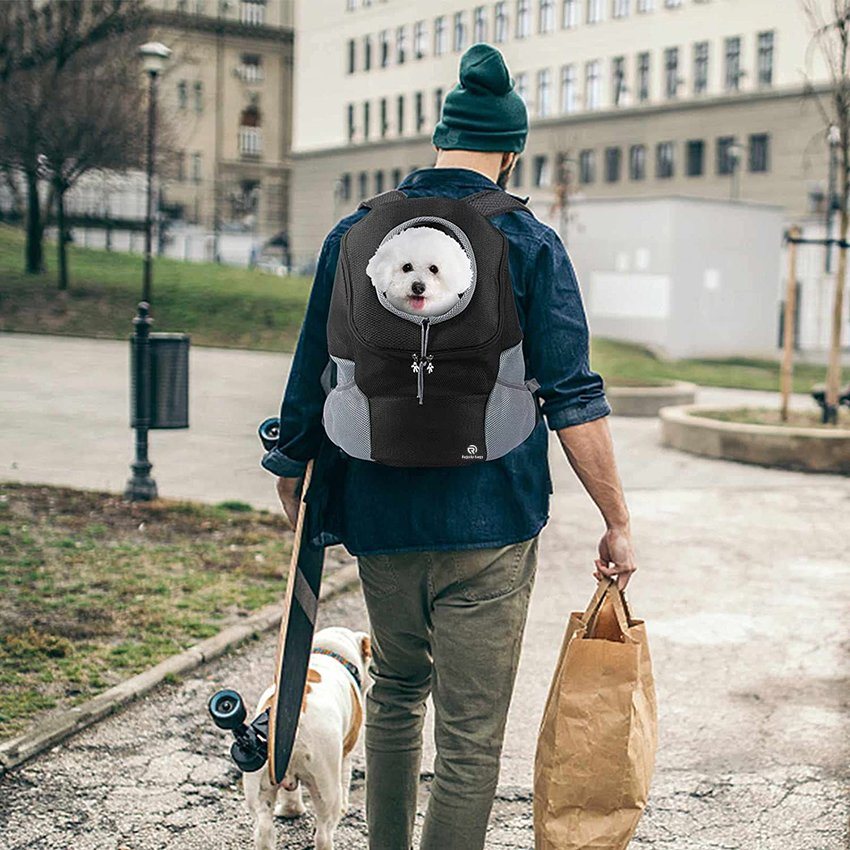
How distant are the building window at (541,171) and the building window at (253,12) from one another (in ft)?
81.1

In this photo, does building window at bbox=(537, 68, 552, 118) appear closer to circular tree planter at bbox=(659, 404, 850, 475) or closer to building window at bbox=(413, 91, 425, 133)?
building window at bbox=(413, 91, 425, 133)

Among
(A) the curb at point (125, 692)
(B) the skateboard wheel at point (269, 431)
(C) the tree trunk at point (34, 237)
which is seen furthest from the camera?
(C) the tree trunk at point (34, 237)

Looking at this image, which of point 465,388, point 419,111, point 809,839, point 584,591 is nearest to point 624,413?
point 584,591

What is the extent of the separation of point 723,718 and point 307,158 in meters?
74.9

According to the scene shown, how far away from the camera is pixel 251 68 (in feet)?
277

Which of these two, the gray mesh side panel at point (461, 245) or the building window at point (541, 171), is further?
the building window at point (541, 171)

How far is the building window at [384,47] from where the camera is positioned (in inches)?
2958

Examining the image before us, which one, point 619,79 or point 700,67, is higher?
point 700,67

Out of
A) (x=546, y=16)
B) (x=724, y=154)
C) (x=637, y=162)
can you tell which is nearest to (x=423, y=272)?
(x=724, y=154)

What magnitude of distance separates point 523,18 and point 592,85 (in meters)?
6.86

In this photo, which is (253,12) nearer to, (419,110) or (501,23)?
(419,110)

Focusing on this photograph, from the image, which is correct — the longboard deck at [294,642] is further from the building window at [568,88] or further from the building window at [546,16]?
the building window at [546,16]

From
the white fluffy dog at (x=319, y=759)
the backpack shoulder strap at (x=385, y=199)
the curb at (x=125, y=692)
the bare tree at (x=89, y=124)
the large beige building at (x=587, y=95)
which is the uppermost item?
the large beige building at (x=587, y=95)

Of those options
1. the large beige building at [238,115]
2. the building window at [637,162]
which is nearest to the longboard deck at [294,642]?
the building window at [637,162]
